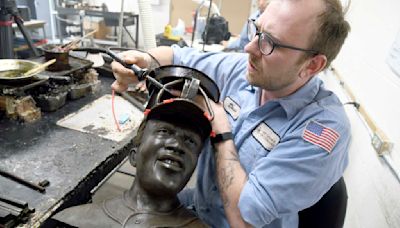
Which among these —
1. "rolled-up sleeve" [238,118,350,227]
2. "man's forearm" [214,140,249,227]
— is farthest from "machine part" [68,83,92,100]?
"rolled-up sleeve" [238,118,350,227]

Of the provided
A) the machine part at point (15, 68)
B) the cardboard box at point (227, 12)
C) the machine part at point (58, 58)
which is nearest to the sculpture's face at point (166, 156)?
the machine part at point (15, 68)

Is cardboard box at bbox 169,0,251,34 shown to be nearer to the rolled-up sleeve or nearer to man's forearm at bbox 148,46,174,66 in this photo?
man's forearm at bbox 148,46,174,66

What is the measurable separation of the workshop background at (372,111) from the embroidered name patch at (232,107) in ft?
2.04

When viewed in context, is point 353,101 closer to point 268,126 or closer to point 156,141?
point 268,126

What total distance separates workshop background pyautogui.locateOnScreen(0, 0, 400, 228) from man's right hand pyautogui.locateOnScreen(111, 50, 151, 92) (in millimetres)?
683

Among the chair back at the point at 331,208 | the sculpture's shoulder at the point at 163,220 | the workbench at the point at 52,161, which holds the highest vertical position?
the chair back at the point at 331,208

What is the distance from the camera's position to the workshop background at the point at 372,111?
124cm

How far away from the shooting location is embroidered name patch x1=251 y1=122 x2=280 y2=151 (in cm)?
106

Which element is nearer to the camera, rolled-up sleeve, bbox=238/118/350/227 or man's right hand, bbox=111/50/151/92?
rolled-up sleeve, bbox=238/118/350/227

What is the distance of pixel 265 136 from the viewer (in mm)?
1094

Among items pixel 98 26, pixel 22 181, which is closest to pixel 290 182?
pixel 22 181

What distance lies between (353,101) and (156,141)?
1.29 metres

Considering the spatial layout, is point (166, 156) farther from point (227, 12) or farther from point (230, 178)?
point (227, 12)

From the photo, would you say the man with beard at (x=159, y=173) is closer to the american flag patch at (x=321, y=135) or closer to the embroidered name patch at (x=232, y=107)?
the embroidered name patch at (x=232, y=107)
